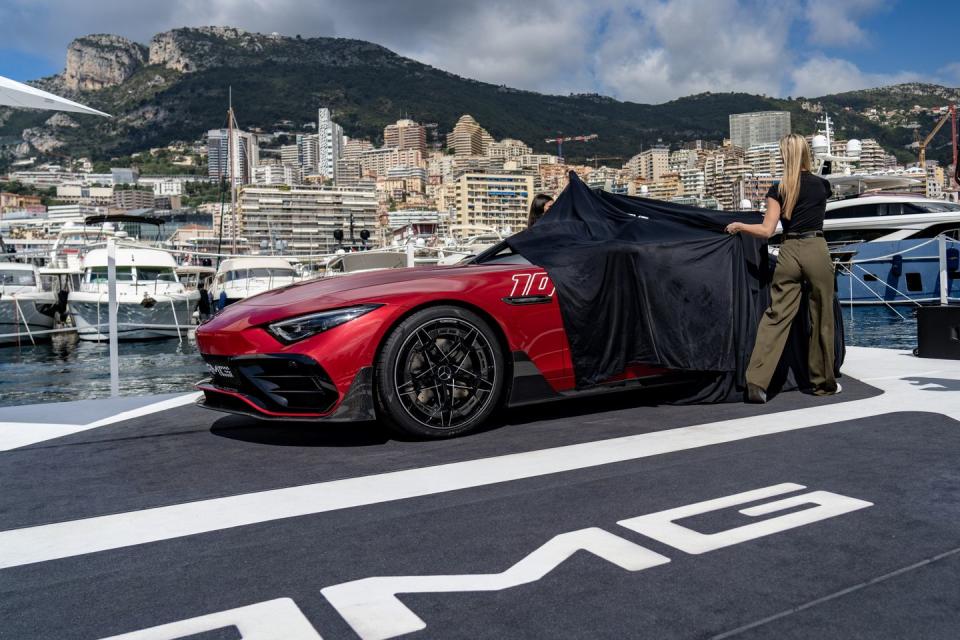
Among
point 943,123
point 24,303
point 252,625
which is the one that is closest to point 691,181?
point 943,123

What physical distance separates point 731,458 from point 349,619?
201cm

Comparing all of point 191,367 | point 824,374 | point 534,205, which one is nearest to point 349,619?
point 824,374

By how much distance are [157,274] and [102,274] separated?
180 centimetres

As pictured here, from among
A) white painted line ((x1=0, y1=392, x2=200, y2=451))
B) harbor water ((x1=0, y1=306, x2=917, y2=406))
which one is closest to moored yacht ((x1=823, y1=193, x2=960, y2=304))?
harbor water ((x1=0, y1=306, x2=917, y2=406))

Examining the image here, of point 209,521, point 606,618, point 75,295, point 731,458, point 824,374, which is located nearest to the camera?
point 606,618

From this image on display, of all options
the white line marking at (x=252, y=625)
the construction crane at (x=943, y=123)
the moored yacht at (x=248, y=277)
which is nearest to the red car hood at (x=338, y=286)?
the white line marking at (x=252, y=625)

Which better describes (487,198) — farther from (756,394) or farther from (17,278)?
(756,394)

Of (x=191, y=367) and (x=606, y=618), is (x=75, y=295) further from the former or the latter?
(x=606, y=618)

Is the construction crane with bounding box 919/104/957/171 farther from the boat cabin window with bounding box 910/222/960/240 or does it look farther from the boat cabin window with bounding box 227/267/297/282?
the boat cabin window with bounding box 227/267/297/282

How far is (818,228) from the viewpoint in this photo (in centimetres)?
A: 484

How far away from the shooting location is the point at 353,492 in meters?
2.90

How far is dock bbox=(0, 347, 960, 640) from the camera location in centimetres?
178

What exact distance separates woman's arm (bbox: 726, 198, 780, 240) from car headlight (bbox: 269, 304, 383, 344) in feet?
7.84

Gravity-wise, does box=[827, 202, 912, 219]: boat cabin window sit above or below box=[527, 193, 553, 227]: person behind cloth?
above
